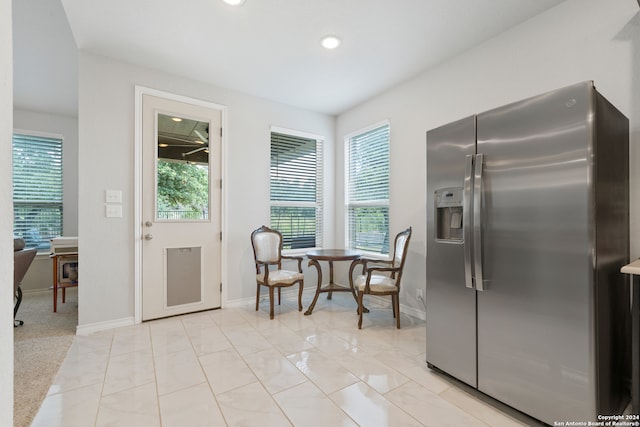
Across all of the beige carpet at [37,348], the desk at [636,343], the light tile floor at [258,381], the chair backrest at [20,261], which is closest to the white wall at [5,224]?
the light tile floor at [258,381]

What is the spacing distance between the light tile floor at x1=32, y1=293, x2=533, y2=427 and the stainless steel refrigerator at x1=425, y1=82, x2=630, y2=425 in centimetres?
31

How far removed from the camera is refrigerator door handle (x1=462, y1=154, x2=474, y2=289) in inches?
74.0

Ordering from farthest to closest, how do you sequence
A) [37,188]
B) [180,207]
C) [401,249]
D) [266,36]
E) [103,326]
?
[37,188] → [180,207] → [401,249] → [103,326] → [266,36]

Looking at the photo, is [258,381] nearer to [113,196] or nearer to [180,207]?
[180,207]

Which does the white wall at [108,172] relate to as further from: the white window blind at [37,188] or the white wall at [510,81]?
the white window blind at [37,188]

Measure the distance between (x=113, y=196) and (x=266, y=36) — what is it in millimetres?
2198

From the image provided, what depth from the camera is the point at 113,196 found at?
3.03m

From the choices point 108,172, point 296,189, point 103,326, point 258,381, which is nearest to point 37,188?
point 108,172

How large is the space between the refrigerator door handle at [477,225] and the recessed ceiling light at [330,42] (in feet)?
5.63

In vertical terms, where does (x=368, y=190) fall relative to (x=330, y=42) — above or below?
below

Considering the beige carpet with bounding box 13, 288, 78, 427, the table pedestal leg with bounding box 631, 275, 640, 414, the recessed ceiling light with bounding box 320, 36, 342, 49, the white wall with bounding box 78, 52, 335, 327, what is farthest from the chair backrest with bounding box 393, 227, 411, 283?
the beige carpet with bounding box 13, 288, 78, 427

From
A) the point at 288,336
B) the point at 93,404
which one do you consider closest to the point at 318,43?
the point at 288,336

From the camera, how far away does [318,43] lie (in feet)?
9.02

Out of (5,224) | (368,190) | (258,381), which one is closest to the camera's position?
(5,224)
